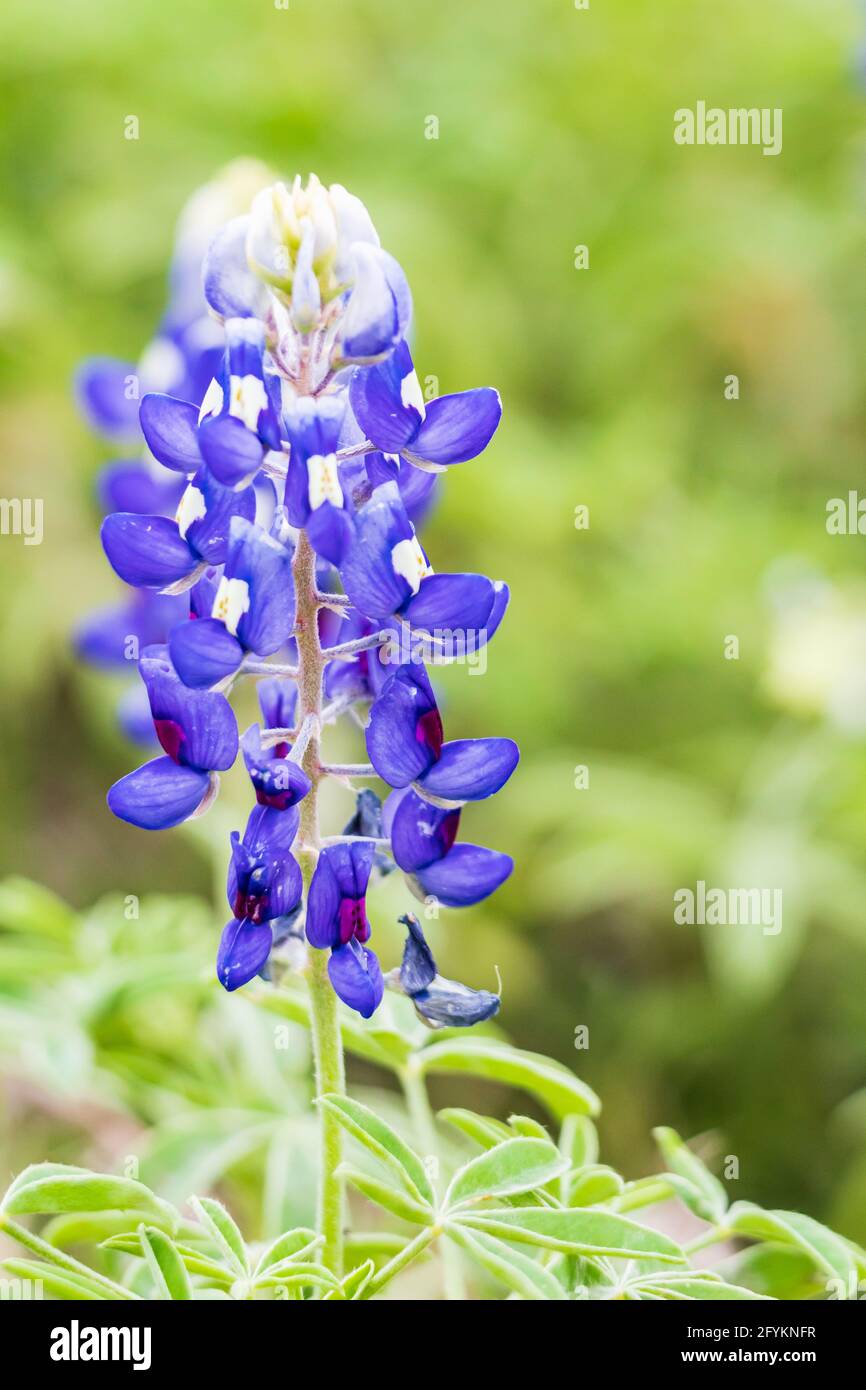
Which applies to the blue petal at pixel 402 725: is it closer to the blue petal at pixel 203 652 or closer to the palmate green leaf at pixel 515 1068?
the blue petal at pixel 203 652

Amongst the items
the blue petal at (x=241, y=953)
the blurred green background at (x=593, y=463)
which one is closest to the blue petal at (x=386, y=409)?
the blue petal at (x=241, y=953)

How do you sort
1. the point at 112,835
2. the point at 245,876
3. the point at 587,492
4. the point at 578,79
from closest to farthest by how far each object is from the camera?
the point at 245,876 < the point at 112,835 < the point at 587,492 < the point at 578,79

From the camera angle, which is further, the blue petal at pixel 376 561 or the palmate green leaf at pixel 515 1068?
the palmate green leaf at pixel 515 1068

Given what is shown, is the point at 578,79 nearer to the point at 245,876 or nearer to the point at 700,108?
the point at 700,108

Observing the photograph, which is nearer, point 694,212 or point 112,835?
point 112,835

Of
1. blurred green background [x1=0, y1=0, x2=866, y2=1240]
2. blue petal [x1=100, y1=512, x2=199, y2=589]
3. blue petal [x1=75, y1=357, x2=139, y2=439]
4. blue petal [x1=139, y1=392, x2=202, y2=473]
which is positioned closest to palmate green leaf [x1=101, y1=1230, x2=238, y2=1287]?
blue petal [x1=100, y1=512, x2=199, y2=589]

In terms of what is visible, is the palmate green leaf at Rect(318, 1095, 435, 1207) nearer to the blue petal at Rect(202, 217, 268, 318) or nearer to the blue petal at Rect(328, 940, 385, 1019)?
the blue petal at Rect(328, 940, 385, 1019)

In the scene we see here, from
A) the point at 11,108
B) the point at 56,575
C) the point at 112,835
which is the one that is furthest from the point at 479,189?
the point at 112,835
